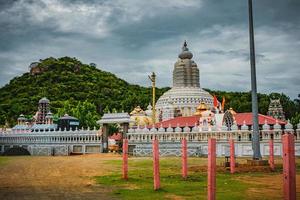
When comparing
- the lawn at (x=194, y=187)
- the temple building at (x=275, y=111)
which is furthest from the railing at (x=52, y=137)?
the temple building at (x=275, y=111)

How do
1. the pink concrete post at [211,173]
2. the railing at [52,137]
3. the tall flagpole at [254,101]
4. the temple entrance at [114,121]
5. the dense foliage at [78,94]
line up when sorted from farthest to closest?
1. the dense foliage at [78,94]
2. the railing at [52,137]
3. the temple entrance at [114,121]
4. the tall flagpole at [254,101]
5. the pink concrete post at [211,173]

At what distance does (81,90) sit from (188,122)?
7151cm

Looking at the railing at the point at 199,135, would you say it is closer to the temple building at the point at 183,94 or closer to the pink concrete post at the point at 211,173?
the pink concrete post at the point at 211,173

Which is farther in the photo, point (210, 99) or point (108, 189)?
point (210, 99)

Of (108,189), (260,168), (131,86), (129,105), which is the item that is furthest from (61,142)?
(131,86)

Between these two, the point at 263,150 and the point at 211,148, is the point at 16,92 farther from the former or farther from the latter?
the point at 211,148

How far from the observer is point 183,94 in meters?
70.2

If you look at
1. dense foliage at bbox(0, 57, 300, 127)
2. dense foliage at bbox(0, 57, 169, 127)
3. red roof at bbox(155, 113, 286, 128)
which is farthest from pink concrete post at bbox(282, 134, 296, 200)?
dense foliage at bbox(0, 57, 169, 127)

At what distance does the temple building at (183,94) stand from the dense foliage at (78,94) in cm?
1218

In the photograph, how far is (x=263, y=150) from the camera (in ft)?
109

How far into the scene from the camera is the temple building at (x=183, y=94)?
2669 inches

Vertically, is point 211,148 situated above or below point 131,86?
below

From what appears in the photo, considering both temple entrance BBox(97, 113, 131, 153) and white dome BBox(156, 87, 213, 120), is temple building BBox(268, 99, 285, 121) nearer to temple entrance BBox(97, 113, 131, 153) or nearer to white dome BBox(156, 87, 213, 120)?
white dome BBox(156, 87, 213, 120)

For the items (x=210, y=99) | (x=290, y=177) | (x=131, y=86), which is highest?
(x=131, y=86)
